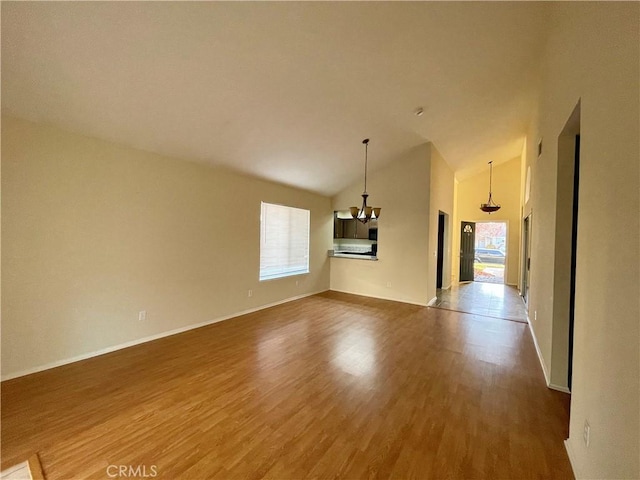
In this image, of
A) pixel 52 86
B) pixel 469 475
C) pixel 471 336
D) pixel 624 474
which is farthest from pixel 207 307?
pixel 624 474

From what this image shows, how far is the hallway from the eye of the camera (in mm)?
5164

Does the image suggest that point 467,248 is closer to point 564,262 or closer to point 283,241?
point 283,241

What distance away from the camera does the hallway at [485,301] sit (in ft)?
16.9

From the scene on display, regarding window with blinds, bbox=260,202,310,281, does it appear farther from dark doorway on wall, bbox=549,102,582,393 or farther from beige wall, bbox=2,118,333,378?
dark doorway on wall, bbox=549,102,582,393

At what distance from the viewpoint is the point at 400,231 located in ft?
19.4

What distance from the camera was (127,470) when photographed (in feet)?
5.30

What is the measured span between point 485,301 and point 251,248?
5.45 meters

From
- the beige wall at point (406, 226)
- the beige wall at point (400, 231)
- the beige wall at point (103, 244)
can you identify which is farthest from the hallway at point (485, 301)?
the beige wall at point (103, 244)

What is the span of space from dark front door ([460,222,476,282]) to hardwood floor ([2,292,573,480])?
18.4 ft

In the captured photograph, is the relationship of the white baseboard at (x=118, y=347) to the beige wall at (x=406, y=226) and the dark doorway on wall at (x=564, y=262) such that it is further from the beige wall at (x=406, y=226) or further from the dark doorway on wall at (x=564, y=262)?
the dark doorway on wall at (x=564, y=262)

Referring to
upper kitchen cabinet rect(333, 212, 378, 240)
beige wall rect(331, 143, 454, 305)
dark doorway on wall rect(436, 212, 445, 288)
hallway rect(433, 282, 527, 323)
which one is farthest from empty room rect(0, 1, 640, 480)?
upper kitchen cabinet rect(333, 212, 378, 240)

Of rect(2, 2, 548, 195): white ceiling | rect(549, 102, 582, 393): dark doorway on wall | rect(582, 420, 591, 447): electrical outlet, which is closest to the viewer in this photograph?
rect(582, 420, 591, 447): electrical outlet

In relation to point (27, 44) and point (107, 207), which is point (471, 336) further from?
point (27, 44)

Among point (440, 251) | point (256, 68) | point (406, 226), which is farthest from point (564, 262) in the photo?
point (440, 251)
